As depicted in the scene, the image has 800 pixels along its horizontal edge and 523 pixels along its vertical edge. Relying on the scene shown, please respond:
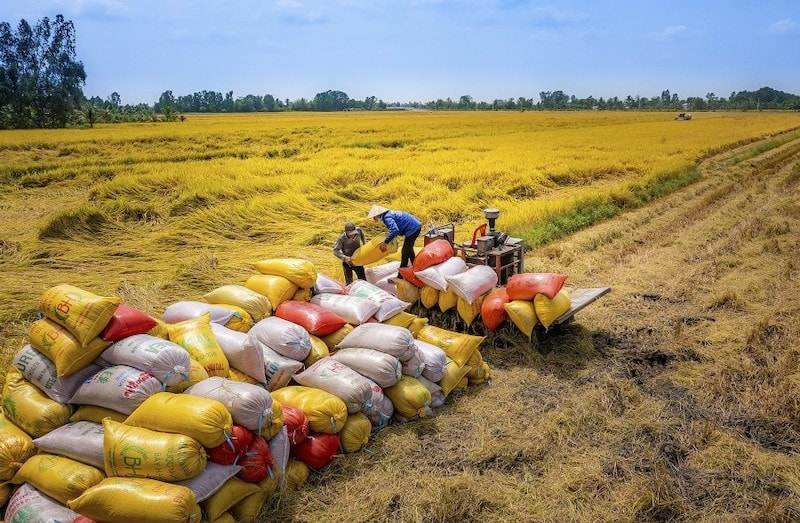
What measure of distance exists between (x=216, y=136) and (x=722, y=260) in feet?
73.7

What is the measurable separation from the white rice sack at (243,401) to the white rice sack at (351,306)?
150 cm

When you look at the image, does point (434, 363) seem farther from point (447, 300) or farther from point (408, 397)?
point (447, 300)

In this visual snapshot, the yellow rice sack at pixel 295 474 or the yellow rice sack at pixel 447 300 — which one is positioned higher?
the yellow rice sack at pixel 447 300

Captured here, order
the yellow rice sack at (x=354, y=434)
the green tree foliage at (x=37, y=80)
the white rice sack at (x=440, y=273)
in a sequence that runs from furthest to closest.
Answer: the green tree foliage at (x=37, y=80) < the white rice sack at (x=440, y=273) < the yellow rice sack at (x=354, y=434)

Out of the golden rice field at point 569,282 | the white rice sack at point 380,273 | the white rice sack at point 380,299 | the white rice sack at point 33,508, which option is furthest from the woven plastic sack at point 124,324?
the white rice sack at point 380,273

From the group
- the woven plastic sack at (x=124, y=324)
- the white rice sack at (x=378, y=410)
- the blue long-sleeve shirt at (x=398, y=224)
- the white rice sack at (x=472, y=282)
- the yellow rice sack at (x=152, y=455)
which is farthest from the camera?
the blue long-sleeve shirt at (x=398, y=224)

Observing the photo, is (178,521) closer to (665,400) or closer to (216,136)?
(665,400)

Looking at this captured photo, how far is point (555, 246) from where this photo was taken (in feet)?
26.8

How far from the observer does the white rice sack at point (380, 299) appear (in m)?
4.62

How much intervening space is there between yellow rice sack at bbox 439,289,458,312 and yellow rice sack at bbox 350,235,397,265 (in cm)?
69

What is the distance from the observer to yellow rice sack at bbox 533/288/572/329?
4.77 metres

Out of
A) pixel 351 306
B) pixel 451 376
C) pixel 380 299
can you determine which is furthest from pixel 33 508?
pixel 380 299

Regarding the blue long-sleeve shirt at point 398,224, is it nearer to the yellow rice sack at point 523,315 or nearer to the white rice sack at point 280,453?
the yellow rice sack at point 523,315

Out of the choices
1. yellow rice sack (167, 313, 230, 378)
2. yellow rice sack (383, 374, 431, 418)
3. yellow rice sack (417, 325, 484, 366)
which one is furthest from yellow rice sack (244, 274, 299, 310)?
yellow rice sack (383, 374, 431, 418)
